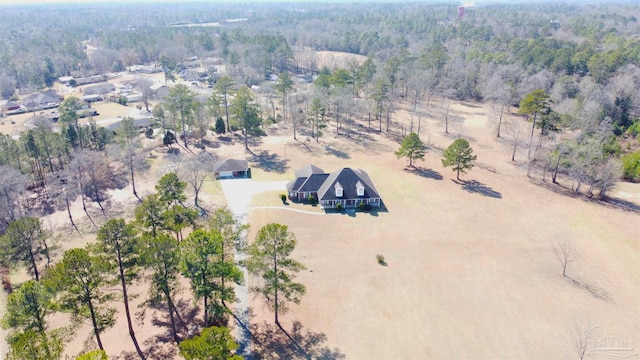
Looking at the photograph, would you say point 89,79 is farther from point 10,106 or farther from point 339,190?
point 339,190

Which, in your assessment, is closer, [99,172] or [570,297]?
[570,297]

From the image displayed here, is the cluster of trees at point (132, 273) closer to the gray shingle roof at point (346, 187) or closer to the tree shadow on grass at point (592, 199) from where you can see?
the gray shingle roof at point (346, 187)

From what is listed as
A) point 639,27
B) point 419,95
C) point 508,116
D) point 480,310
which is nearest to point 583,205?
point 480,310

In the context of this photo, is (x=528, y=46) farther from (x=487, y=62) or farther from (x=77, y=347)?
(x=77, y=347)

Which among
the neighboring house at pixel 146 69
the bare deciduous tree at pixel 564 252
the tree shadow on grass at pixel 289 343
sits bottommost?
the tree shadow on grass at pixel 289 343

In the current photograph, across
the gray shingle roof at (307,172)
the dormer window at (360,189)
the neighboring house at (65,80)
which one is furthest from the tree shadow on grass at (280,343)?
the neighboring house at (65,80)

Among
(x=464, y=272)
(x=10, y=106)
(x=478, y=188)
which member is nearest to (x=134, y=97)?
(x=10, y=106)
